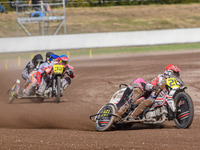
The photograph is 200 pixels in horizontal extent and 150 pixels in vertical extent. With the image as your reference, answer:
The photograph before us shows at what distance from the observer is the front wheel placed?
8469 mm

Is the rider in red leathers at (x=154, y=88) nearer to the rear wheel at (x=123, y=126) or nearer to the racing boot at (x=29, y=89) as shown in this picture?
the rear wheel at (x=123, y=126)

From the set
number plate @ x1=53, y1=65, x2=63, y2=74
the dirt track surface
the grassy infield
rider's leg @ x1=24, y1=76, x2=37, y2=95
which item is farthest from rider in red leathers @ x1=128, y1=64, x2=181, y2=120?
the grassy infield

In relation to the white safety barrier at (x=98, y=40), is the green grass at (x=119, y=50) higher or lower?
lower

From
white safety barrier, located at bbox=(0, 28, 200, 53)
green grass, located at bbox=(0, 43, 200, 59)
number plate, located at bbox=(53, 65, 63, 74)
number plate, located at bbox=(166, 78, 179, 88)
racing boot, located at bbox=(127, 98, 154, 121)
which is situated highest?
number plate, located at bbox=(166, 78, 179, 88)

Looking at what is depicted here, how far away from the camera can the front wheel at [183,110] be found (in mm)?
8469

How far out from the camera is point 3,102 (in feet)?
48.1

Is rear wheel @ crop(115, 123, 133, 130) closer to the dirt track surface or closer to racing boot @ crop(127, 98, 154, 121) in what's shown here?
the dirt track surface

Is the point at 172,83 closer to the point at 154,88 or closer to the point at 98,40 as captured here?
the point at 154,88

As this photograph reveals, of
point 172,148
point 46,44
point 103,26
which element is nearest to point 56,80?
point 172,148

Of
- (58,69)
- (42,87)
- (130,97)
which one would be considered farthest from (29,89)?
(130,97)

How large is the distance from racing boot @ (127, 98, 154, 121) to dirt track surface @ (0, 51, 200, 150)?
30 cm

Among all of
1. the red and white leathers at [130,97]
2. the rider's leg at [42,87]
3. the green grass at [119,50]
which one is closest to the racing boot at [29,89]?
the rider's leg at [42,87]

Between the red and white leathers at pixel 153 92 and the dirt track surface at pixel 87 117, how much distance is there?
40 centimetres

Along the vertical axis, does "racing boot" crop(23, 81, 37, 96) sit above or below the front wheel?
below
